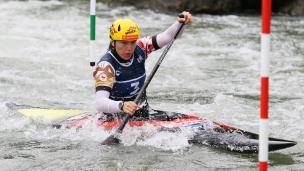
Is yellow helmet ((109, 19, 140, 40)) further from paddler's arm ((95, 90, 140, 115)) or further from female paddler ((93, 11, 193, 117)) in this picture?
paddler's arm ((95, 90, 140, 115))

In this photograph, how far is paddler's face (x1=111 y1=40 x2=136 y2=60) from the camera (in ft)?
18.4

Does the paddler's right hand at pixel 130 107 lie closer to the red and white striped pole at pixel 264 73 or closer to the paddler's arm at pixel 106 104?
the paddler's arm at pixel 106 104

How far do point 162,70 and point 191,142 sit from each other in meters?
4.14

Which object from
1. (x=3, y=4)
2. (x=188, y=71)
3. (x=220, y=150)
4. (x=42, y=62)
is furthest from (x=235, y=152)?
(x=3, y=4)

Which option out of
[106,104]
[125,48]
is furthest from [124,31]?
[106,104]

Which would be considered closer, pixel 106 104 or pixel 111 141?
pixel 106 104

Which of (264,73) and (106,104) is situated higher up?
(264,73)

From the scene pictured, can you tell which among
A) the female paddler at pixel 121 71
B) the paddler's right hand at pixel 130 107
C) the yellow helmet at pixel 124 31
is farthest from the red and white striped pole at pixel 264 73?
the yellow helmet at pixel 124 31

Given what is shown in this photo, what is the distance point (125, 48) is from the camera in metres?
5.60

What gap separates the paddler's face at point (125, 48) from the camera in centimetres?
560

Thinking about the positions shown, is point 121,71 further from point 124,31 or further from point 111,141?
point 111,141

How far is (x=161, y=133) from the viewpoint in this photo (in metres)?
5.71

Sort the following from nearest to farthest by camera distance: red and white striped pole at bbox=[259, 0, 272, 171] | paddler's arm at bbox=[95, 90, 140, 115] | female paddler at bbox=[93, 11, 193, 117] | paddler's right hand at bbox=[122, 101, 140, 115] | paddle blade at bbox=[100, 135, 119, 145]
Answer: red and white striped pole at bbox=[259, 0, 272, 171] < paddler's right hand at bbox=[122, 101, 140, 115] < paddler's arm at bbox=[95, 90, 140, 115] < female paddler at bbox=[93, 11, 193, 117] < paddle blade at bbox=[100, 135, 119, 145]

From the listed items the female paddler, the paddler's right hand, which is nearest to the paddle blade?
the female paddler
